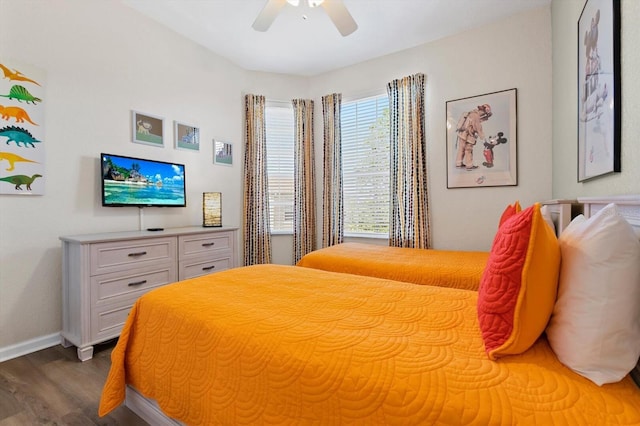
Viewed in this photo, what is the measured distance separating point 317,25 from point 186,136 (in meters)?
1.83

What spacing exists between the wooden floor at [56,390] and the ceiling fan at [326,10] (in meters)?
2.71

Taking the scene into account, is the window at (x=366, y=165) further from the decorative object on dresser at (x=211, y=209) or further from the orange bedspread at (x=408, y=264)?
the decorative object on dresser at (x=211, y=209)

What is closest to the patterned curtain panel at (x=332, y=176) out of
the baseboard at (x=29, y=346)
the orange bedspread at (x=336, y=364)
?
the orange bedspread at (x=336, y=364)

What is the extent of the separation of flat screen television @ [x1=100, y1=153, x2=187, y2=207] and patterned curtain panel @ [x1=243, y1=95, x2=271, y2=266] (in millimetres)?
899

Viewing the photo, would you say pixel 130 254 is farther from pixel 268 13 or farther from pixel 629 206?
pixel 629 206

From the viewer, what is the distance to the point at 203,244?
9.25 feet

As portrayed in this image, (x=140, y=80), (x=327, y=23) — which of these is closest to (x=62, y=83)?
(x=140, y=80)

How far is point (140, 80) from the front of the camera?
2.79 meters

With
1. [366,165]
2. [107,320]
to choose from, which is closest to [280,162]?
[366,165]

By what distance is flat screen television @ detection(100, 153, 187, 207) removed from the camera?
2.46 meters

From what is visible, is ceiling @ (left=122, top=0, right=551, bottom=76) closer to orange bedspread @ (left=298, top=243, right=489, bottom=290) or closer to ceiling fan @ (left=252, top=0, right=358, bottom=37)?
ceiling fan @ (left=252, top=0, right=358, bottom=37)

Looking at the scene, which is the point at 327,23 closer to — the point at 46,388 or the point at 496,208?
the point at 496,208

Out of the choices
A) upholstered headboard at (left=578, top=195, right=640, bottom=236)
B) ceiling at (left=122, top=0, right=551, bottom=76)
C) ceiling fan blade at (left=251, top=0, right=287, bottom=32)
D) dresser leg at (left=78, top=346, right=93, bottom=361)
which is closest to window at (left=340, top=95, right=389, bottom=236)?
ceiling at (left=122, top=0, right=551, bottom=76)

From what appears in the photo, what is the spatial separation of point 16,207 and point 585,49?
390 centimetres
